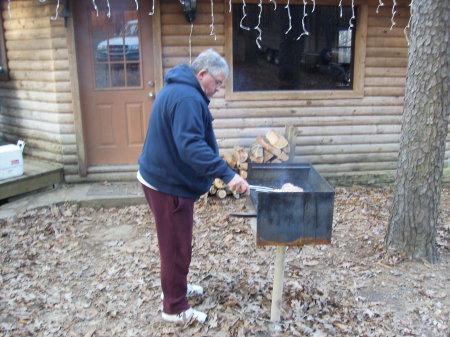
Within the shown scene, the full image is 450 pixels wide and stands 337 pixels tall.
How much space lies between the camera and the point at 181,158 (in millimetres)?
2750

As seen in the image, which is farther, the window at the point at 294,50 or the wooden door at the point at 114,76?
the window at the point at 294,50

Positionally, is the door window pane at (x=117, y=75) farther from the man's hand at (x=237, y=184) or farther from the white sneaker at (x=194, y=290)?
the man's hand at (x=237, y=184)

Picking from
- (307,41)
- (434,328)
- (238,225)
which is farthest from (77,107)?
(434,328)

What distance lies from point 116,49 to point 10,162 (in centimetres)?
215

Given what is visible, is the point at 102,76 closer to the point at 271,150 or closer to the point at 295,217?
the point at 271,150

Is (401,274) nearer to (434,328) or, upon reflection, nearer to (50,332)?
(434,328)

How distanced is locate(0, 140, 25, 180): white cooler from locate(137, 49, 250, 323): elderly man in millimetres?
3628

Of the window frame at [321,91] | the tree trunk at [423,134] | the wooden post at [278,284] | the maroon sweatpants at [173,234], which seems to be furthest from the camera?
the window frame at [321,91]

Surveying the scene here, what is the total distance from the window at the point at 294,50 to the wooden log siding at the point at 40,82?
2460mm

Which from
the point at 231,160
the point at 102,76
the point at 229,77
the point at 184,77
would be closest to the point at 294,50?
the point at 229,77

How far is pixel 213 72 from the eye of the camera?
2.79 meters

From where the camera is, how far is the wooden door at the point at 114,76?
616 centimetres

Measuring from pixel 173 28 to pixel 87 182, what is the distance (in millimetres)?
2569

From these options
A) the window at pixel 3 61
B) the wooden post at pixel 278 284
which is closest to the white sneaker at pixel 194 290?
the wooden post at pixel 278 284
